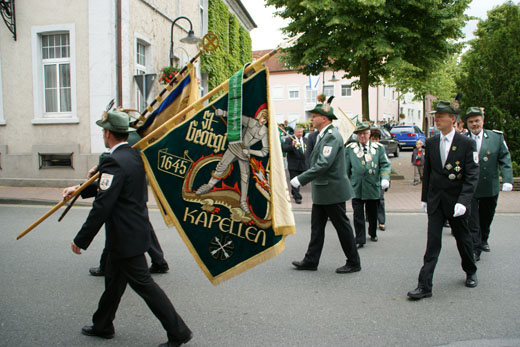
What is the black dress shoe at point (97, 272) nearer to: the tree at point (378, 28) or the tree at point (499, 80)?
the tree at point (378, 28)

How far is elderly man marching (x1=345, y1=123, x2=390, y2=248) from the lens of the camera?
20.5 feet

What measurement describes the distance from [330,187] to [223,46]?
1746 centimetres

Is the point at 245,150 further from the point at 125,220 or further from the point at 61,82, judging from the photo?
the point at 61,82

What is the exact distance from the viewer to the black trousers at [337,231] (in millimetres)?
4926

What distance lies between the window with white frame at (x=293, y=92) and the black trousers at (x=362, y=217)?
41822 millimetres

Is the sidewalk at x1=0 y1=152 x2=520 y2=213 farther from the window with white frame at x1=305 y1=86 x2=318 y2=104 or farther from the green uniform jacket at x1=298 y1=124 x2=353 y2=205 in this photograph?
the window with white frame at x1=305 y1=86 x2=318 y2=104

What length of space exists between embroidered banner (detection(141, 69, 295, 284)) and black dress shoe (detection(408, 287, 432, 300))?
1729 mm

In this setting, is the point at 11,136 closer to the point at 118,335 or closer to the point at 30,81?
the point at 30,81

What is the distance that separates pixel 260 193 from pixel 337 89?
44161 mm

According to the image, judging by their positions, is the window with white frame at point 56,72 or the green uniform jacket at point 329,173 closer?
the green uniform jacket at point 329,173

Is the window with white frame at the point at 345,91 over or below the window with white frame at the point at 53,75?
over

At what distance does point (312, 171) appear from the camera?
4.79 meters

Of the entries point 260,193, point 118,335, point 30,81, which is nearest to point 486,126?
point 260,193

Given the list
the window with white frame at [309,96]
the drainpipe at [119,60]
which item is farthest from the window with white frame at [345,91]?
the drainpipe at [119,60]
